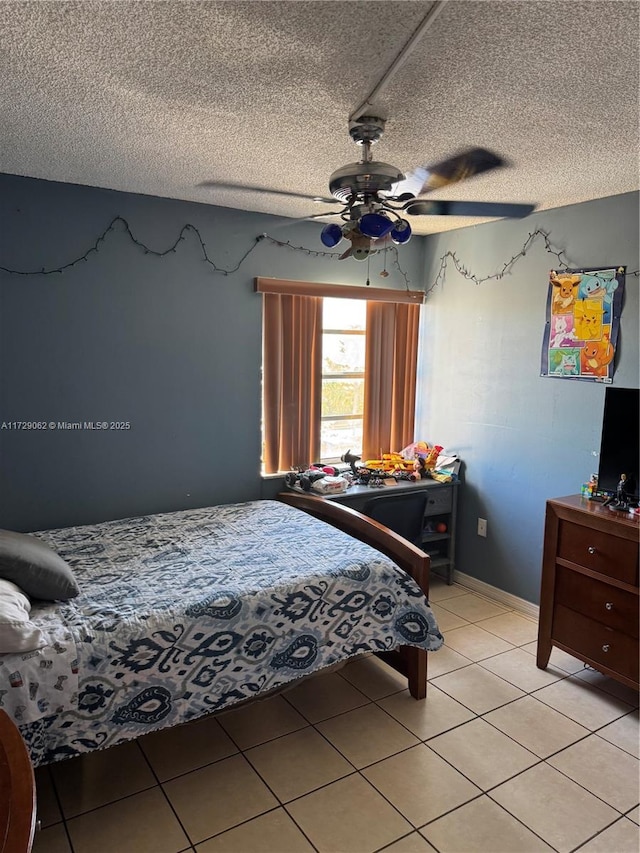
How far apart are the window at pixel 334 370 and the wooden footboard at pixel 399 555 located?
0.77m

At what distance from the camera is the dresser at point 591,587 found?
8.20 ft

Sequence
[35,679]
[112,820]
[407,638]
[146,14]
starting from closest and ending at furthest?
[146,14] < [35,679] < [112,820] < [407,638]

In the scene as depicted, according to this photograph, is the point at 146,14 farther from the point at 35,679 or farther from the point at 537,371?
the point at 537,371

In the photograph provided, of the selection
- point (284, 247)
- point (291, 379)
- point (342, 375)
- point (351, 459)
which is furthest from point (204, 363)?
point (351, 459)

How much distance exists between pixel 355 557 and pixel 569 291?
1.89m

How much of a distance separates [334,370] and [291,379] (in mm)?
380

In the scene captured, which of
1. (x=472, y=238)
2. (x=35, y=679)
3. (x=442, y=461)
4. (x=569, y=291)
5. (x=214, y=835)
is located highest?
(x=472, y=238)

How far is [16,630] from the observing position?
5.81ft

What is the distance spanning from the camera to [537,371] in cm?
341

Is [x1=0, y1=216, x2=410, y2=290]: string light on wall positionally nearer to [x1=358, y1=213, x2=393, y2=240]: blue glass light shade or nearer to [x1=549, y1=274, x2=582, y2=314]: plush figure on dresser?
[x1=549, y1=274, x2=582, y2=314]: plush figure on dresser

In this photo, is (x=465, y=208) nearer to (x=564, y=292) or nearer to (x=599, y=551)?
(x=564, y=292)

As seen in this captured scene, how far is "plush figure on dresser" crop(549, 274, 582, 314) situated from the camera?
3.17 meters

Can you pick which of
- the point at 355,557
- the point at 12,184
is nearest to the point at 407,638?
the point at 355,557

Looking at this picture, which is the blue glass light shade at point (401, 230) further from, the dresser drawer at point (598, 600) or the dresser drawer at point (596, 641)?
the dresser drawer at point (596, 641)
